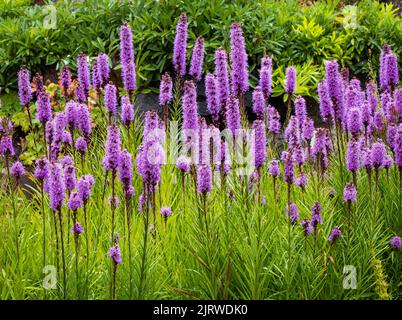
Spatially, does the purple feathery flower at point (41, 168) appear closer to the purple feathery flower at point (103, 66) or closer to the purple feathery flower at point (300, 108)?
the purple feathery flower at point (103, 66)

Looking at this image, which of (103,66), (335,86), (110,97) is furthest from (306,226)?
(103,66)

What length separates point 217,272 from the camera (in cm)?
287

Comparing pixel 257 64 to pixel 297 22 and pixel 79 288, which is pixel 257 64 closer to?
pixel 297 22

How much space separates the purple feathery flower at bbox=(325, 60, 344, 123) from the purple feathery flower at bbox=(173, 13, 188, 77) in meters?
0.95

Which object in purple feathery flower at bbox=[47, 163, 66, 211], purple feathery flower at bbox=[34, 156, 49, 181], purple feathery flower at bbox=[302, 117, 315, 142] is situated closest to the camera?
purple feathery flower at bbox=[47, 163, 66, 211]

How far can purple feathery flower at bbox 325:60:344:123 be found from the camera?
10.5 feet

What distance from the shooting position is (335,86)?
10.6 feet

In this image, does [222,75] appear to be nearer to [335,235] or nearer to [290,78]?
[290,78]

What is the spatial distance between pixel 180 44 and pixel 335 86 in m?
1.05

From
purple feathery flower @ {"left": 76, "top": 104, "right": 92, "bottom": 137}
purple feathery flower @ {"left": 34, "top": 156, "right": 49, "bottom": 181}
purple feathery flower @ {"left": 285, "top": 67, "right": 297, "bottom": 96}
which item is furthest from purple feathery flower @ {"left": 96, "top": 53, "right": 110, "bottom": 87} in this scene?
purple feathery flower @ {"left": 34, "top": 156, "right": 49, "bottom": 181}

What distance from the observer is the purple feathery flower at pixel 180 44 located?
3728mm

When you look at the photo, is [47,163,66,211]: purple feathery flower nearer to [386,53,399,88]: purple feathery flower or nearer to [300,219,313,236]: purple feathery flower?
[300,219,313,236]: purple feathery flower
